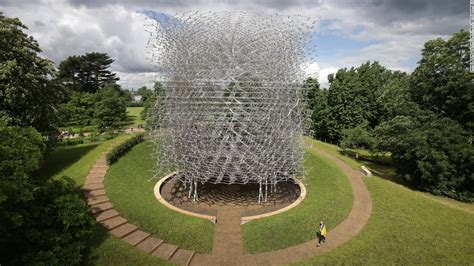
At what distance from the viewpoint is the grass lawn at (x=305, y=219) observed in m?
13.8

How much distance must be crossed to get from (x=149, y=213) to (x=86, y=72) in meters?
62.3

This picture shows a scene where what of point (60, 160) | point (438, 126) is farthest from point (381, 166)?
point (60, 160)

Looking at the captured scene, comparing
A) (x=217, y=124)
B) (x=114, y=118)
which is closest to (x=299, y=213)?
(x=217, y=124)

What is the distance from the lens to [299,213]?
1614 centimetres

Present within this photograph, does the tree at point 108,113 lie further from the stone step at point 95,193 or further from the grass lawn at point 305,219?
the grass lawn at point 305,219

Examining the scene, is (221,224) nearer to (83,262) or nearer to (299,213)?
(299,213)

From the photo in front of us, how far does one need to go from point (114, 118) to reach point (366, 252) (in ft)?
124

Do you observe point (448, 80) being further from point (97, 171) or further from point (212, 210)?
point (97, 171)

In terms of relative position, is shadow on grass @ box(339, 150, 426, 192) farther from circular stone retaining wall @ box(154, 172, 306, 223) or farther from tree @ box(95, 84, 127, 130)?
tree @ box(95, 84, 127, 130)

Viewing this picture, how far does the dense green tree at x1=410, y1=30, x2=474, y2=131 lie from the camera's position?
2416cm

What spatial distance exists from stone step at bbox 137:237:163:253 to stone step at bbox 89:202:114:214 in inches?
147

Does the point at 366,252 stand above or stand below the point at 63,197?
below

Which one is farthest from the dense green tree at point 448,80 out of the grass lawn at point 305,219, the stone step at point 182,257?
the stone step at point 182,257

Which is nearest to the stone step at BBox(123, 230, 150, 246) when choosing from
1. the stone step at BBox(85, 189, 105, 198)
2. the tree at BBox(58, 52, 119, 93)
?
the stone step at BBox(85, 189, 105, 198)
